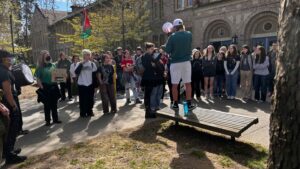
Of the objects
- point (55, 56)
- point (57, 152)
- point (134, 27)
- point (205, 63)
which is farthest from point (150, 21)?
point (55, 56)

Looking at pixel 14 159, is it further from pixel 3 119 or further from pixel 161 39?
pixel 161 39

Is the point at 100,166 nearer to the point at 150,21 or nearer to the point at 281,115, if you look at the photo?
the point at 281,115

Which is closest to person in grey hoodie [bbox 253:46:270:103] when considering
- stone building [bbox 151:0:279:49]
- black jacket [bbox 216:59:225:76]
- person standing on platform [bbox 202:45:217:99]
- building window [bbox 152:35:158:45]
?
black jacket [bbox 216:59:225:76]

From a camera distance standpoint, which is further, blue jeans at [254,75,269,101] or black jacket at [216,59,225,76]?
black jacket at [216,59,225,76]

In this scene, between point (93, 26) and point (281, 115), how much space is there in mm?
23874

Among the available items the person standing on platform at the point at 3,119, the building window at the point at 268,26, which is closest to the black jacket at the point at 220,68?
the person standing on platform at the point at 3,119

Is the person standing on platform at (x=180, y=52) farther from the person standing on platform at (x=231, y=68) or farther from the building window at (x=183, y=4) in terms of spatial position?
the building window at (x=183, y=4)

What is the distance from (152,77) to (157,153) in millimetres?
2691

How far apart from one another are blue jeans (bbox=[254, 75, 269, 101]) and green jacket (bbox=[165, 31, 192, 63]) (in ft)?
14.7

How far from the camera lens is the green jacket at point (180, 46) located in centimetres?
627

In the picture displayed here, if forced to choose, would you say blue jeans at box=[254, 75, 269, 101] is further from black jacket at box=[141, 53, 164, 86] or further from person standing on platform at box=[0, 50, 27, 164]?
person standing on platform at box=[0, 50, 27, 164]

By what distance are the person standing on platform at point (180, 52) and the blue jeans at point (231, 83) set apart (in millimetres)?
4288

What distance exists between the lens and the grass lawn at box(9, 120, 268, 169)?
479 cm

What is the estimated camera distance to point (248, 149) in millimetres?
5277
